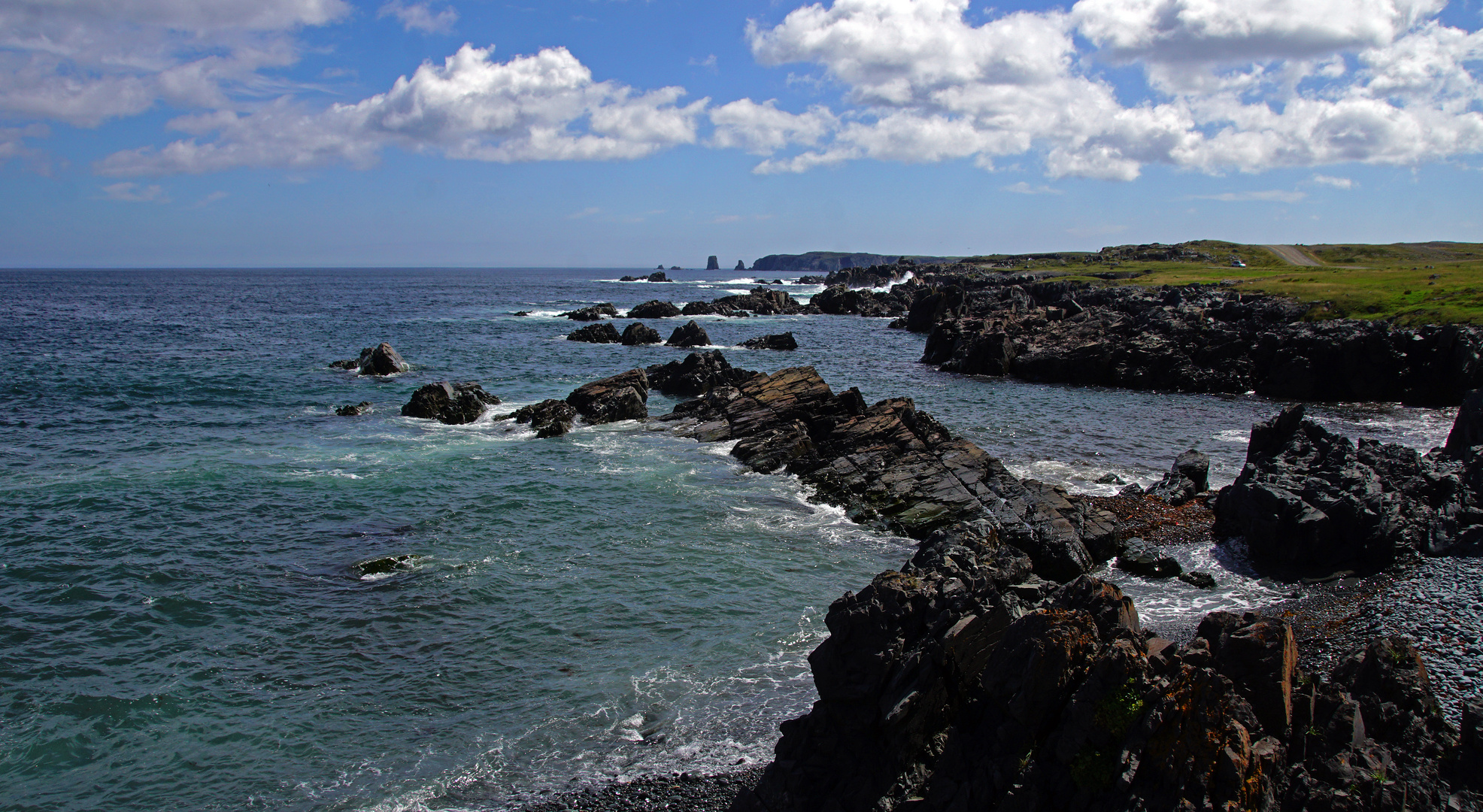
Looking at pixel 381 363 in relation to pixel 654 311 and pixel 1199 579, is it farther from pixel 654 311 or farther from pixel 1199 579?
pixel 654 311

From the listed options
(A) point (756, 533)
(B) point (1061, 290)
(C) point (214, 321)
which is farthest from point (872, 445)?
(C) point (214, 321)

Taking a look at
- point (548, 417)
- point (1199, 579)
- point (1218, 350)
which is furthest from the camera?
point (1218, 350)

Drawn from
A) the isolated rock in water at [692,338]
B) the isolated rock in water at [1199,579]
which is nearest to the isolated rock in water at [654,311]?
the isolated rock in water at [692,338]

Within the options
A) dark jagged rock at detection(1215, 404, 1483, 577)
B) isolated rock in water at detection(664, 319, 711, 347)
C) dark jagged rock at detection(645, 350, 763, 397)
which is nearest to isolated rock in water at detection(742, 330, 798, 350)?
isolated rock in water at detection(664, 319, 711, 347)

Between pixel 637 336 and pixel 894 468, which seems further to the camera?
pixel 637 336

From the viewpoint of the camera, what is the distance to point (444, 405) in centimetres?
4938

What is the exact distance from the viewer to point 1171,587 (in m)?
24.0

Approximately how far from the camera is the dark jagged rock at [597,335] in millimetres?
95125

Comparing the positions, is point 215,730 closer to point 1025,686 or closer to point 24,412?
point 1025,686

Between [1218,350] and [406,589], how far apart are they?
64.5 meters

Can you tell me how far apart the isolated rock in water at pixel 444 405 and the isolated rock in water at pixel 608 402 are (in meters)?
5.93

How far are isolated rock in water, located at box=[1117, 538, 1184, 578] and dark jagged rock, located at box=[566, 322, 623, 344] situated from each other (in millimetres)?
75608

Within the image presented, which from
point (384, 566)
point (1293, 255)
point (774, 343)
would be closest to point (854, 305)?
point (774, 343)

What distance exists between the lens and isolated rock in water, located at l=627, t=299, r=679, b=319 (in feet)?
434
